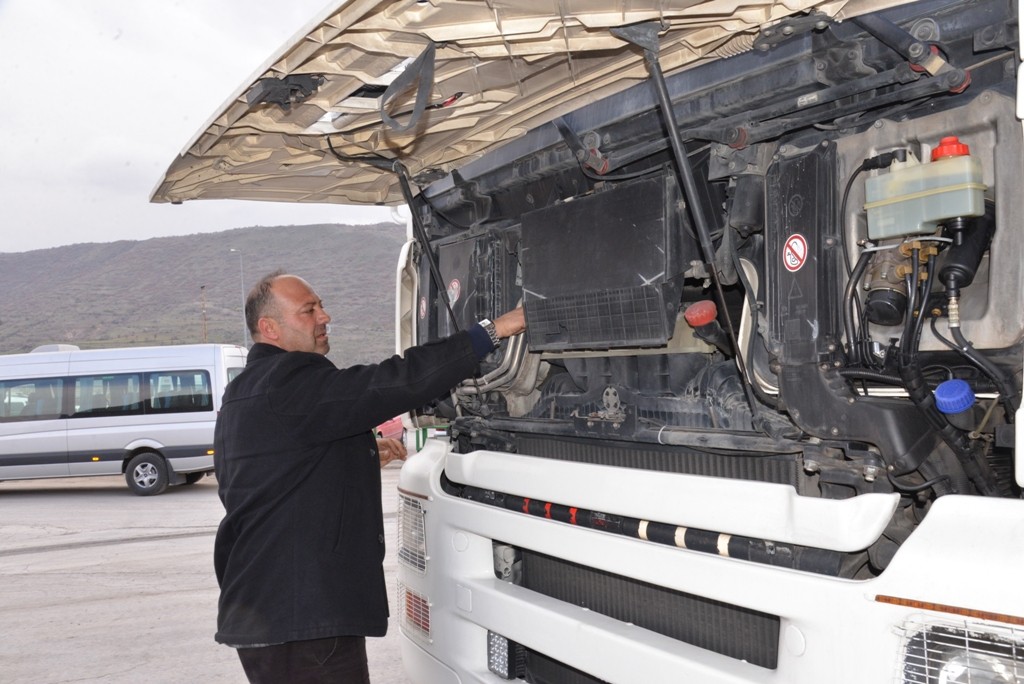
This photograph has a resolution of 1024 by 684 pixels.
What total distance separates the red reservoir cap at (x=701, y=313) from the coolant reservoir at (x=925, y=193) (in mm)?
597

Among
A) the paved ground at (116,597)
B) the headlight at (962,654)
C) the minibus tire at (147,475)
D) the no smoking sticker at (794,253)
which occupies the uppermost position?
the no smoking sticker at (794,253)

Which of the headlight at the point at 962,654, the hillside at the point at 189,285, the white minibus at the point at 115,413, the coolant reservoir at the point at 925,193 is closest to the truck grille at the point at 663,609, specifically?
the headlight at the point at 962,654

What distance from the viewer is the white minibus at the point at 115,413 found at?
43.8ft

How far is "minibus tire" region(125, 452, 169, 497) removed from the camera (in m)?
13.1

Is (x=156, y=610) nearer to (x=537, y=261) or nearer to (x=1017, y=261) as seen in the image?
(x=537, y=261)

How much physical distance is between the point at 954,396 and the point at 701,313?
777mm

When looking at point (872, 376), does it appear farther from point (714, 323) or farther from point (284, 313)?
point (284, 313)

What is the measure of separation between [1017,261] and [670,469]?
1.14 m

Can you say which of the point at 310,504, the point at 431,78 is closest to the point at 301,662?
the point at 310,504

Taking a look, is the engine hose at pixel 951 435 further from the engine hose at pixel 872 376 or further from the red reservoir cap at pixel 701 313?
the red reservoir cap at pixel 701 313

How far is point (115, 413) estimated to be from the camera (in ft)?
44.7

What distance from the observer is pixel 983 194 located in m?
1.85

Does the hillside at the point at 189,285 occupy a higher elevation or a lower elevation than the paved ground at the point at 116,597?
higher

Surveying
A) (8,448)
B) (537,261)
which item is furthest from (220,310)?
(537,261)
